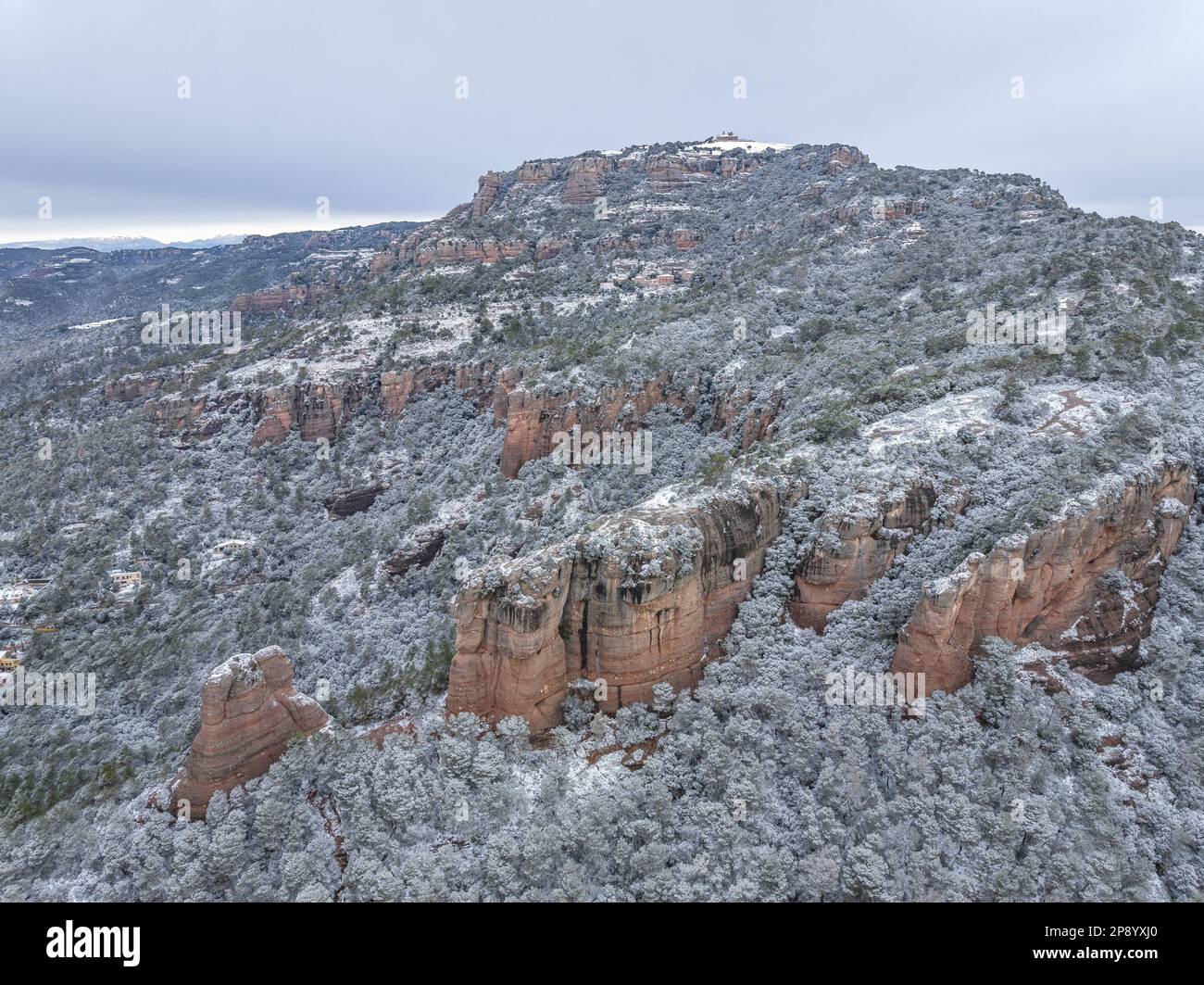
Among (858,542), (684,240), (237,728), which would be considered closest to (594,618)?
(858,542)

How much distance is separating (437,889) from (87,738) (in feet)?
89.6

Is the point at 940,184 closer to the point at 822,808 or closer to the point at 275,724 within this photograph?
the point at 822,808

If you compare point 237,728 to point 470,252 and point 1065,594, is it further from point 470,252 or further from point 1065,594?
point 470,252

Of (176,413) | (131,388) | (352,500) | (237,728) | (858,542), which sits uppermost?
(131,388)

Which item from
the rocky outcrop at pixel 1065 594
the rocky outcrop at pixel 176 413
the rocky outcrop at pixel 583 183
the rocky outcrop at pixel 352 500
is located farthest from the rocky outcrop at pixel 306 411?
the rocky outcrop at pixel 583 183

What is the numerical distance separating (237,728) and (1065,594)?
29.0 meters

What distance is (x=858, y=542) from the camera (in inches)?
899

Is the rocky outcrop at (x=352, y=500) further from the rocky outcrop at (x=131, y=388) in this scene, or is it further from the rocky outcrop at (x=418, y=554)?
the rocky outcrop at (x=131, y=388)

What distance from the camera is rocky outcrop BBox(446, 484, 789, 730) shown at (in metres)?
21.2

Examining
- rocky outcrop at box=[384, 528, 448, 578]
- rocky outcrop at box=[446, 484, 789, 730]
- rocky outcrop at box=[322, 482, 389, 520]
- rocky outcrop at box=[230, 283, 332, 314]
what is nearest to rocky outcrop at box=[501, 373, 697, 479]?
rocky outcrop at box=[384, 528, 448, 578]

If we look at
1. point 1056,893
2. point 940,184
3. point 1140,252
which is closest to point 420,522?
point 1056,893

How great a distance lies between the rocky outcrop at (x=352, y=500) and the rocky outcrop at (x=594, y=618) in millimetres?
36002

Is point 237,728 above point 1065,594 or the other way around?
the other way around

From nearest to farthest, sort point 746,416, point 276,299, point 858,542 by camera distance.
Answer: point 858,542, point 746,416, point 276,299
